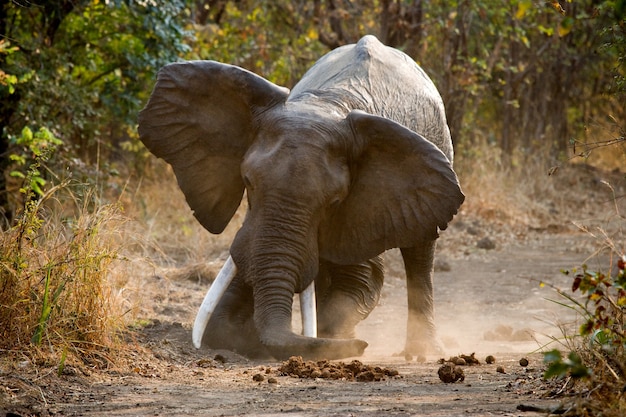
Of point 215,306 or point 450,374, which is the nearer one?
point 450,374

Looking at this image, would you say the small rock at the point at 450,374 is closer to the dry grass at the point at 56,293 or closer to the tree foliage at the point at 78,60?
the dry grass at the point at 56,293

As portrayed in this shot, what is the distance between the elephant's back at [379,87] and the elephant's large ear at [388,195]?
1.34 feet

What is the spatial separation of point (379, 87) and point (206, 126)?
4.30ft

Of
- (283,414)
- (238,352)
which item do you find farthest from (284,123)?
(283,414)

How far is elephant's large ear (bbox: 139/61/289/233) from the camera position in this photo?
7.39 meters

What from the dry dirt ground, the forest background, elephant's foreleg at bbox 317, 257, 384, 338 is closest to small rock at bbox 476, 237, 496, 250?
the forest background

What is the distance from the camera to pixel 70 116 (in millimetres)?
11359

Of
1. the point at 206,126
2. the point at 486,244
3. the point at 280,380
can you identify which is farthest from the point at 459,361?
the point at 486,244

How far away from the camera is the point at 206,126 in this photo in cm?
762

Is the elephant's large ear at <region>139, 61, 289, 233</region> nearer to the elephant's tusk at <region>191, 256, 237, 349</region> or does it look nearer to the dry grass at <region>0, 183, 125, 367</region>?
the elephant's tusk at <region>191, 256, 237, 349</region>

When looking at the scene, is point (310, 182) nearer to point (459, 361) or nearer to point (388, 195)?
point (388, 195)

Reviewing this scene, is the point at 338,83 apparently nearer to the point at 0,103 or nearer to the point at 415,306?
the point at 415,306

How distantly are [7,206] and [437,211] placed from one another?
508cm

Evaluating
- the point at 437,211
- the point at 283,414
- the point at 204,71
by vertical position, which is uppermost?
the point at 204,71
